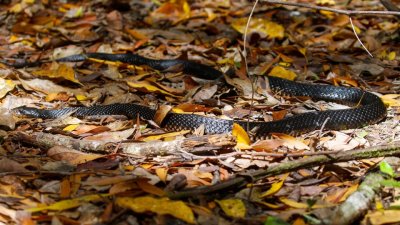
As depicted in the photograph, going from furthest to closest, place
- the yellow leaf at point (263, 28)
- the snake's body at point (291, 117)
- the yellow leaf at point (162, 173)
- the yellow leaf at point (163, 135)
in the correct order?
the yellow leaf at point (263, 28) → the snake's body at point (291, 117) → the yellow leaf at point (163, 135) → the yellow leaf at point (162, 173)

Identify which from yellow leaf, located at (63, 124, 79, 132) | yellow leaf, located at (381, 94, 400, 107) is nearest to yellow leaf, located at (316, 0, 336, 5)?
yellow leaf, located at (381, 94, 400, 107)

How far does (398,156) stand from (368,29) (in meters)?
4.60

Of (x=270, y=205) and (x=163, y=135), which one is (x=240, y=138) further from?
(x=270, y=205)

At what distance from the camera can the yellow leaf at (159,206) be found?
11.4ft

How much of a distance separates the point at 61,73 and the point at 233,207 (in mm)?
3969

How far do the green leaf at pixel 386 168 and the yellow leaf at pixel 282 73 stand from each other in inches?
125

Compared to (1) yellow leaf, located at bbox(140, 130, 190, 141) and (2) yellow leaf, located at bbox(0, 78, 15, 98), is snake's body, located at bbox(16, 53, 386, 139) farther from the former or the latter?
(2) yellow leaf, located at bbox(0, 78, 15, 98)

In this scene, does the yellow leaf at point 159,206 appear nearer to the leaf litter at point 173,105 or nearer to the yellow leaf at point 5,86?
the leaf litter at point 173,105

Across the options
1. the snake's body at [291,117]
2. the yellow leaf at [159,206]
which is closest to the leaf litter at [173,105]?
the yellow leaf at [159,206]

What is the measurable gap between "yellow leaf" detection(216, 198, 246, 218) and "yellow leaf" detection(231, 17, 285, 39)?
4.89m

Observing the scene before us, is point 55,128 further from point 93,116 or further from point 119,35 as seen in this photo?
point 119,35

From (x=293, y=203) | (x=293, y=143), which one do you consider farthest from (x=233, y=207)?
(x=293, y=143)

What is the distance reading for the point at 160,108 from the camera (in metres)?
5.55

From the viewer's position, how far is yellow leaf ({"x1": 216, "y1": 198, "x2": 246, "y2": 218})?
3.59 m
